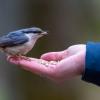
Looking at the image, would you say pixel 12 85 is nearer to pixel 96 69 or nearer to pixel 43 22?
pixel 43 22

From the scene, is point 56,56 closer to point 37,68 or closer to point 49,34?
point 37,68

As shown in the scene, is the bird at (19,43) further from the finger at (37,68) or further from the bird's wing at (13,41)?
the finger at (37,68)

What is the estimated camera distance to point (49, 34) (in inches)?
172

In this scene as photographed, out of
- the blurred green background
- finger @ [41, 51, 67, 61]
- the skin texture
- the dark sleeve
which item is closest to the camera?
the dark sleeve

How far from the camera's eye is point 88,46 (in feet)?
7.21

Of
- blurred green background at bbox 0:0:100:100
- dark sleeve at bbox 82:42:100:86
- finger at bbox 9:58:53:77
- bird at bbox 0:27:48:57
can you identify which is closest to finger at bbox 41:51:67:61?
bird at bbox 0:27:48:57

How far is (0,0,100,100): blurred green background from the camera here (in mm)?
4305

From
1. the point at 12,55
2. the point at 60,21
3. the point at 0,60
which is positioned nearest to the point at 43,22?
the point at 60,21

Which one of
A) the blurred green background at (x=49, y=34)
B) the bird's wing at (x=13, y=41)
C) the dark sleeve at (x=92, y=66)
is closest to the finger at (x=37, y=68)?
the dark sleeve at (x=92, y=66)

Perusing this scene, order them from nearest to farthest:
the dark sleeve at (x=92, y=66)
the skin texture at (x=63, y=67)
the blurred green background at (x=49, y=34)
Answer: the dark sleeve at (x=92, y=66) → the skin texture at (x=63, y=67) → the blurred green background at (x=49, y=34)

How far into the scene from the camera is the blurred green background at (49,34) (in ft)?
14.1

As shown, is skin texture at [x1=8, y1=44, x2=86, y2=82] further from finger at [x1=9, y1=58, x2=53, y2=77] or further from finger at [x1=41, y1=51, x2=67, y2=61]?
finger at [x1=41, y1=51, x2=67, y2=61]

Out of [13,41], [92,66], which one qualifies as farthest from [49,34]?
[92,66]

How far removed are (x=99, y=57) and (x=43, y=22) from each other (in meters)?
2.24
